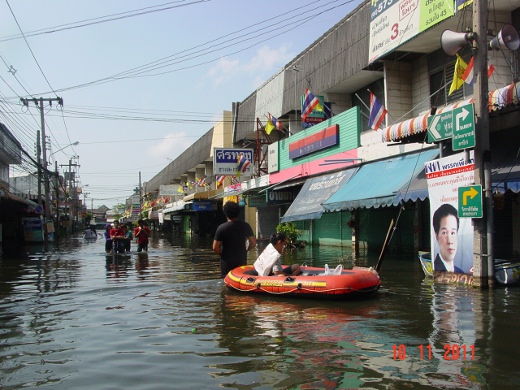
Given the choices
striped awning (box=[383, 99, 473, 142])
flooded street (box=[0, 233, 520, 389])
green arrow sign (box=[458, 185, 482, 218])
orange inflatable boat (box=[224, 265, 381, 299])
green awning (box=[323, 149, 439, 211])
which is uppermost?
striped awning (box=[383, 99, 473, 142])

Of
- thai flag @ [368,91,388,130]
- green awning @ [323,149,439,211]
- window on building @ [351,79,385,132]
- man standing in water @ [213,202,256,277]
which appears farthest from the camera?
window on building @ [351,79,385,132]

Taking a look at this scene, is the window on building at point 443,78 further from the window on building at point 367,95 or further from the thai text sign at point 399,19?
the window on building at point 367,95

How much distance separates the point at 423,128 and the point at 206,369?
9178 millimetres

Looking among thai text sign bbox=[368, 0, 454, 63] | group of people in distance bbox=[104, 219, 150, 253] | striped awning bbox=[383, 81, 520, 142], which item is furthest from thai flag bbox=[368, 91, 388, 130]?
group of people in distance bbox=[104, 219, 150, 253]

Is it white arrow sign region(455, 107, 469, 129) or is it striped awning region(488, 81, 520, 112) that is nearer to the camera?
white arrow sign region(455, 107, 469, 129)

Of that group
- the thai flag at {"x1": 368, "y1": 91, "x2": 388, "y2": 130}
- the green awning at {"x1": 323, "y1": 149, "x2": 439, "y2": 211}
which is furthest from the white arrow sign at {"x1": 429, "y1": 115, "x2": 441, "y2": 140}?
the thai flag at {"x1": 368, "y1": 91, "x2": 388, "y2": 130}

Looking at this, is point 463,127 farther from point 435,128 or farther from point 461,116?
point 435,128

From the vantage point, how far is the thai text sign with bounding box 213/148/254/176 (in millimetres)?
30234

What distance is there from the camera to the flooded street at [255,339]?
508 cm

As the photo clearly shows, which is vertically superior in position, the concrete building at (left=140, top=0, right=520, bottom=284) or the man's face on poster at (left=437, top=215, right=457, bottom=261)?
the concrete building at (left=140, top=0, right=520, bottom=284)

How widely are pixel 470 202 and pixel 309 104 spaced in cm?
1285

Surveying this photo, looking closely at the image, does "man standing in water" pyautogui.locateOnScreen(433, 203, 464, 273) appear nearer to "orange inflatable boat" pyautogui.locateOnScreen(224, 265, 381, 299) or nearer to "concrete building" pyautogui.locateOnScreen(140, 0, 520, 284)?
"concrete building" pyautogui.locateOnScreen(140, 0, 520, 284)

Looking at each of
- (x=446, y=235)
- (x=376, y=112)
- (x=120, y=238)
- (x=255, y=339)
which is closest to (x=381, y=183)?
A: (x=376, y=112)
